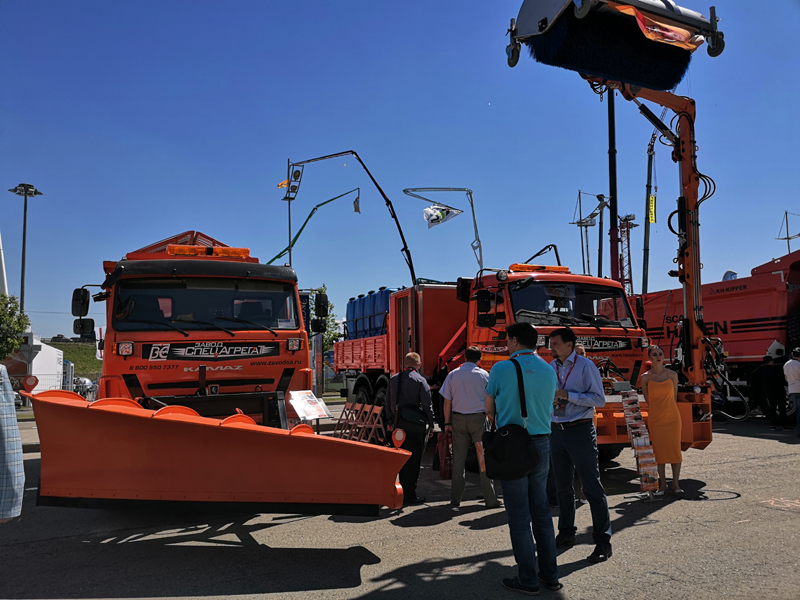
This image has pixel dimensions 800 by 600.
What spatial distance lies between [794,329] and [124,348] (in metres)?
14.7

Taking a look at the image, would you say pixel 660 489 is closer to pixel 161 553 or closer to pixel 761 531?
pixel 761 531

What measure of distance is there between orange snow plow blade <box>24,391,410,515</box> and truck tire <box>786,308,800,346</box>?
44.1 feet

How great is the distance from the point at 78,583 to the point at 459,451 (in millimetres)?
3901

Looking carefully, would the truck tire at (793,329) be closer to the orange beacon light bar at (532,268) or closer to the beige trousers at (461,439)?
the orange beacon light bar at (532,268)

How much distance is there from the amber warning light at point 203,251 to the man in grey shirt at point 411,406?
118 inches

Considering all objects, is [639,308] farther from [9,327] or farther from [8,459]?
[9,327]

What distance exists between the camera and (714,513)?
6199mm

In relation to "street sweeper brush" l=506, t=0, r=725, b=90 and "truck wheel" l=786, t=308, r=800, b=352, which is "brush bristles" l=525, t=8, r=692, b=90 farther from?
"truck wheel" l=786, t=308, r=800, b=352

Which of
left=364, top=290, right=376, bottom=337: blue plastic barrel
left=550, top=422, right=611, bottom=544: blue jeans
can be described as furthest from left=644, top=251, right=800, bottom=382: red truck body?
left=550, top=422, right=611, bottom=544: blue jeans

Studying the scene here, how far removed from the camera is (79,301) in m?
7.72

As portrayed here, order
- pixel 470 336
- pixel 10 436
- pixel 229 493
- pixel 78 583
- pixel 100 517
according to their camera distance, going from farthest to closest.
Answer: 1. pixel 470 336
2. pixel 100 517
3. pixel 229 493
4. pixel 78 583
5. pixel 10 436

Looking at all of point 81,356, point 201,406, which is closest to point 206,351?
point 201,406

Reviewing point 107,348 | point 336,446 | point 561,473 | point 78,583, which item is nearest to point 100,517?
point 107,348

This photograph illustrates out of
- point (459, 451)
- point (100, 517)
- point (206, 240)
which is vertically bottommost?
point (100, 517)
